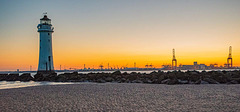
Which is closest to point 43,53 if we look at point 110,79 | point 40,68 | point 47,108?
point 40,68

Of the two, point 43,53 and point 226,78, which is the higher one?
point 43,53

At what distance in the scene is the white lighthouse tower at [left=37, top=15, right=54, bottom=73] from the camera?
31.0 m

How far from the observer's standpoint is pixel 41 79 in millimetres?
27391

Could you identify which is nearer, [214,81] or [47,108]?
[47,108]

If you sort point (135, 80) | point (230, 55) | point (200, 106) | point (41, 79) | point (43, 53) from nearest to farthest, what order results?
point (200, 106)
point (135, 80)
point (41, 79)
point (43, 53)
point (230, 55)

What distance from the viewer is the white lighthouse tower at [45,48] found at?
31.0 meters

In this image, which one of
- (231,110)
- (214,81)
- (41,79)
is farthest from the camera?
(41,79)

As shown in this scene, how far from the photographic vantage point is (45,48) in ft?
102

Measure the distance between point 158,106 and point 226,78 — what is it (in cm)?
1179

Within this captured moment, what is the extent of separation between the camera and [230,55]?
108m

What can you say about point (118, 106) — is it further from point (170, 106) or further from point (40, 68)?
point (40, 68)

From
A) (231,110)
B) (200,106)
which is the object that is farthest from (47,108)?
(231,110)

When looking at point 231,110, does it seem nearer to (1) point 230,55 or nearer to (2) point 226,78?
(2) point 226,78

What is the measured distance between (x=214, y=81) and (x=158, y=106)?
10.5 metres
